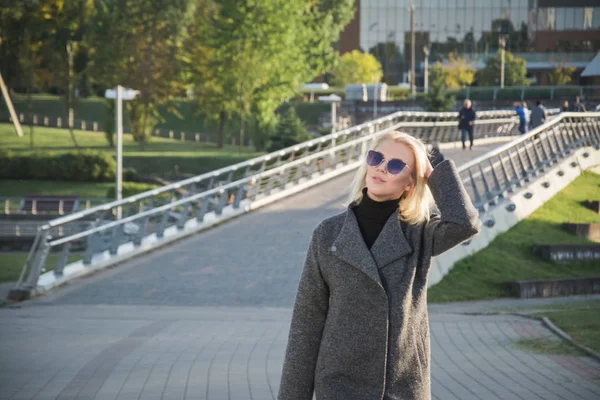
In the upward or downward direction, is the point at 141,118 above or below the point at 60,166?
above

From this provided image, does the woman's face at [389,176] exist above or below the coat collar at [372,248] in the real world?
above

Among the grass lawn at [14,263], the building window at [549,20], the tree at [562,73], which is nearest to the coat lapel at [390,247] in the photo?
the grass lawn at [14,263]

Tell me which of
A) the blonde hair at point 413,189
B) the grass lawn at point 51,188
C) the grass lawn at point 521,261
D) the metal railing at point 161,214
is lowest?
the grass lawn at point 51,188

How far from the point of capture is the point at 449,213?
447 centimetres

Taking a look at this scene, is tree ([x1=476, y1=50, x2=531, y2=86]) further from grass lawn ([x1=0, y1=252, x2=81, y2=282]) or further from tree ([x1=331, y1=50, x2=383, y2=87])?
grass lawn ([x1=0, y1=252, x2=81, y2=282])

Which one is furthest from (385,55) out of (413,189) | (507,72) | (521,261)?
(413,189)

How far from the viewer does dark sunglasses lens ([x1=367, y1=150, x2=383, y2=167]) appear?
4473 millimetres

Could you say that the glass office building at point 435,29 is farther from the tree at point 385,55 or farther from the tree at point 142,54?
the tree at point 142,54

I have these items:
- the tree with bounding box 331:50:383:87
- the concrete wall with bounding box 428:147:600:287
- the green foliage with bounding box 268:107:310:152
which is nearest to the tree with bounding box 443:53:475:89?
the tree with bounding box 331:50:383:87

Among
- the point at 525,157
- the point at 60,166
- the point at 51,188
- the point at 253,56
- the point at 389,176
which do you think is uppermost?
the point at 253,56

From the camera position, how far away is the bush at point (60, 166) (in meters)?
54.3

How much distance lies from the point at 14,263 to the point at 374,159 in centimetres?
2600

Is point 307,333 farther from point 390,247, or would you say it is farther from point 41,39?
point 41,39

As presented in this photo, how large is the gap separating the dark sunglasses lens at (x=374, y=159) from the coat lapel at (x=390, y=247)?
0.80ft
